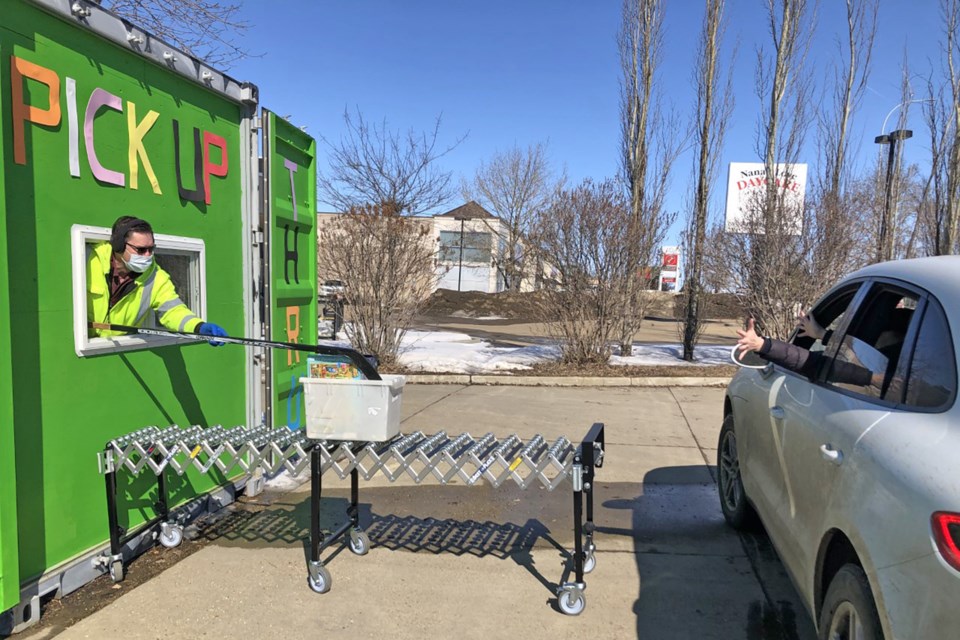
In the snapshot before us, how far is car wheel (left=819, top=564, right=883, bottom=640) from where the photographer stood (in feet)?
6.31

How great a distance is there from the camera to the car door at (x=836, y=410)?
2.26 meters

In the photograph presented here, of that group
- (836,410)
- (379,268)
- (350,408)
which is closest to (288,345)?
(350,408)

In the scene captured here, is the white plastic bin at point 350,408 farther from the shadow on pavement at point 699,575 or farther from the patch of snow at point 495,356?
the patch of snow at point 495,356

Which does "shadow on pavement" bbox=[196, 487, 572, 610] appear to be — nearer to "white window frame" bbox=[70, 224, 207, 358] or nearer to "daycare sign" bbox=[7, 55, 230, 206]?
"white window frame" bbox=[70, 224, 207, 358]

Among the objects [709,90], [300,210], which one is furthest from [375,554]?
[709,90]

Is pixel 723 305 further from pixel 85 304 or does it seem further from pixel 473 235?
pixel 473 235

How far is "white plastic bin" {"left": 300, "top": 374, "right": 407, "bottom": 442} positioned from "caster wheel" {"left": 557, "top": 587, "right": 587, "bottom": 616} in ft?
3.84

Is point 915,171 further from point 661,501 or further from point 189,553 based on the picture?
point 189,553

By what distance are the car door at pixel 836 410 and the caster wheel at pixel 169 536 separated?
333cm

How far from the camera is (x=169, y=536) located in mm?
3910

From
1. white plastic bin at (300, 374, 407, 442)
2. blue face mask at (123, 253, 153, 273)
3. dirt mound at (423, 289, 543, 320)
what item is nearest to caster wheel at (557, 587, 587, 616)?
white plastic bin at (300, 374, 407, 442)

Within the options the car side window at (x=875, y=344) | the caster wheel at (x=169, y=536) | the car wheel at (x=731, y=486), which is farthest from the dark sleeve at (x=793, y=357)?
the caster wheel at (x=169, y=536)

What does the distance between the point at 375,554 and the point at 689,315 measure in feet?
31.4

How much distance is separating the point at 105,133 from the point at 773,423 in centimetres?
370
